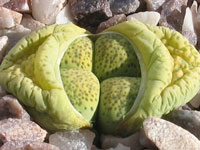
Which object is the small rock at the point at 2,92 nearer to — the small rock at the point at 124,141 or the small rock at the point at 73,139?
the small rock at the point at 73,139

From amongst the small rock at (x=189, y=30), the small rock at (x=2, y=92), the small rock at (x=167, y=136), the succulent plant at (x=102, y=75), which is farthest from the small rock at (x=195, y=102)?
the small rock at (x=2, y=92)

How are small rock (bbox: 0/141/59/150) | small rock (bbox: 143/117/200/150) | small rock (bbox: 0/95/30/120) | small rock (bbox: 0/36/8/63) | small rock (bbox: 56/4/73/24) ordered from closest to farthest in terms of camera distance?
small rock (bbox: 0/141/59/150) < small rock (bbox: 143/117/200/150) < small rock (bbox: 0/95/30/120) < small rock (bbox: 0/36/8/63) < small rock (bbox: 56/4/73/24)

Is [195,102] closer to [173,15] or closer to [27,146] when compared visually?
[173,15]

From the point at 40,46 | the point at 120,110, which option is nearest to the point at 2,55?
the point at 40,46

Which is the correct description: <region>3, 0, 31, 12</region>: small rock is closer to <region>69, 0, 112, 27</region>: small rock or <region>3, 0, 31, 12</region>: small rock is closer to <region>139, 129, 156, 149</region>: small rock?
<region>69, 0, 112, 27</region>: small rock

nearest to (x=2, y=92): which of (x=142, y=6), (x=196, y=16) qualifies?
(x=142, y=6)

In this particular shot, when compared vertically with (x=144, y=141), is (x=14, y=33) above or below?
above

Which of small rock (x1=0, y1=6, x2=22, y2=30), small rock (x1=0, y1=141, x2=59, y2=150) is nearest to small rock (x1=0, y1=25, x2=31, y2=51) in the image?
small rock (x1=0, y1=6, x2=22, y2=30)
